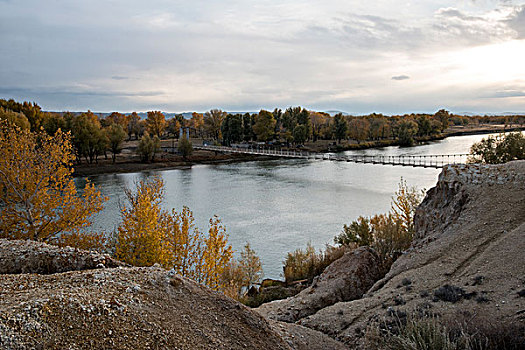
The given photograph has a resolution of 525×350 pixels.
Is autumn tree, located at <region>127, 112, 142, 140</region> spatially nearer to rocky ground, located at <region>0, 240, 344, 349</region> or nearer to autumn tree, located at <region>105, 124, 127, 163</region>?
autumn tree, located at <region>105, 124, 127, 163</region>

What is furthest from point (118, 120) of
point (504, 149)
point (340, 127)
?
point (504, 149)

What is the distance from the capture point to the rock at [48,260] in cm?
742

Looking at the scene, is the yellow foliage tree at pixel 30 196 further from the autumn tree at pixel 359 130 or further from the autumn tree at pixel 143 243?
the autumn tree at pixel 359 130

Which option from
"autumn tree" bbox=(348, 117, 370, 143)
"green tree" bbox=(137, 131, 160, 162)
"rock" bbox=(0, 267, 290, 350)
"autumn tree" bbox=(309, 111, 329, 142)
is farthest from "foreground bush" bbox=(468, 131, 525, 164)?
"autumn tree" bbox=(309, 111, 329, 142)

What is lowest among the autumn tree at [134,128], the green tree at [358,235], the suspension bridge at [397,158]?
the green tree at [358,235]

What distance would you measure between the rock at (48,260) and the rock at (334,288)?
4.83 metres

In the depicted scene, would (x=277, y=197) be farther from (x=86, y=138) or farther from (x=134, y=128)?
(x=134, y=128)

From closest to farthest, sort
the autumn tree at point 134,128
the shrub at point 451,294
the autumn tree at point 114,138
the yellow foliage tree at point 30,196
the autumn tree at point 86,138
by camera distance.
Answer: the shrub at point 451,294
the yellow foliage tree at point 30,196
the autumn tree at point 86,138
the autumn tree at point 114,138
the autumn tree at point 134,128

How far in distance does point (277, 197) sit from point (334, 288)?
1036 inches

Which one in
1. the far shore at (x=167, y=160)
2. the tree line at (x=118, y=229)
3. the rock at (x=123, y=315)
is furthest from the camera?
the far shore at (x=167, y=160)

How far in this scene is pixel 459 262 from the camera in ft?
33.8

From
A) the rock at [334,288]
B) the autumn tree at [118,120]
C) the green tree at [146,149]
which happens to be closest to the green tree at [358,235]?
the rock at [334,288]

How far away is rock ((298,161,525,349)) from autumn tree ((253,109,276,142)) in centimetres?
7185

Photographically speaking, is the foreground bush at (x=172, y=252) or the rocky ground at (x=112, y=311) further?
the foreground bush at (x=172, y=252)
